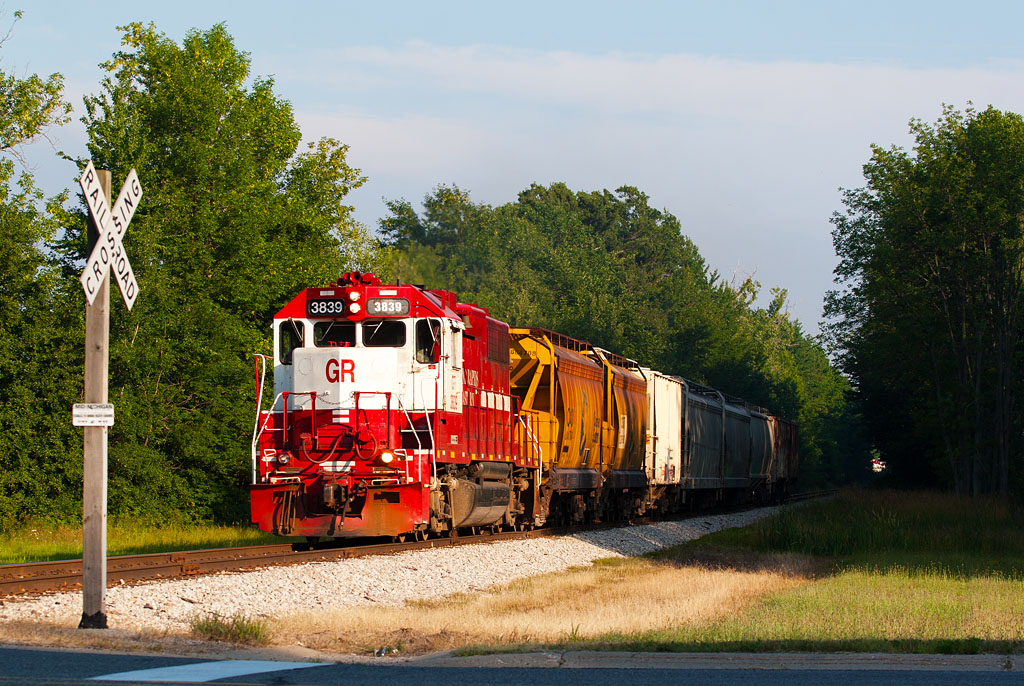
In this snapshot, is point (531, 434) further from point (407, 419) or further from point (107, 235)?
point (107, 235)

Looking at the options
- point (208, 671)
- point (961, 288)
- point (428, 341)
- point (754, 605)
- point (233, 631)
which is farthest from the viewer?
point (961, 288)

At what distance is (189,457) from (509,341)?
1033 cm

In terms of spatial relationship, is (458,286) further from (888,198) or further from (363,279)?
(363,279)

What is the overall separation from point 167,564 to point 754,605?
782 cm

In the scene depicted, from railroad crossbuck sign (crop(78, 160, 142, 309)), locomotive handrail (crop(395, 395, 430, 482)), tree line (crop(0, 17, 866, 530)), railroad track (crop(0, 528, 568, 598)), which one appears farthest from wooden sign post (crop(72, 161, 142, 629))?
tree line (crop(0, 17, 866, 530))

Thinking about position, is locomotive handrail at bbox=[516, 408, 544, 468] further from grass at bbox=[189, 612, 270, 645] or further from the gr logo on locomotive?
grass at bbox=[189, 612, 270, 645]

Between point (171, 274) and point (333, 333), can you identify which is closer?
point (333, 333)

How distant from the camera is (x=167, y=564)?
15250mm

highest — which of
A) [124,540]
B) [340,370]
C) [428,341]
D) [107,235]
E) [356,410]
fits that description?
[107,235]

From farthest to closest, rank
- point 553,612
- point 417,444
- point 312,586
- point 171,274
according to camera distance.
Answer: point 171,274 < point 417,444 < point 312,586 < point 553,612

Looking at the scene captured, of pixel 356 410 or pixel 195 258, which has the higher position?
pixel 195 258

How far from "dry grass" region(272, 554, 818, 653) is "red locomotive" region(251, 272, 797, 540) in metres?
2.53

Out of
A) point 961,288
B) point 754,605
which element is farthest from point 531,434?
point 961,288

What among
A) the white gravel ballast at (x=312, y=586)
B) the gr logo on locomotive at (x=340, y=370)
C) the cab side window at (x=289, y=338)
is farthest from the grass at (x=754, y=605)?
the cab side window at (x=289, y=338)
